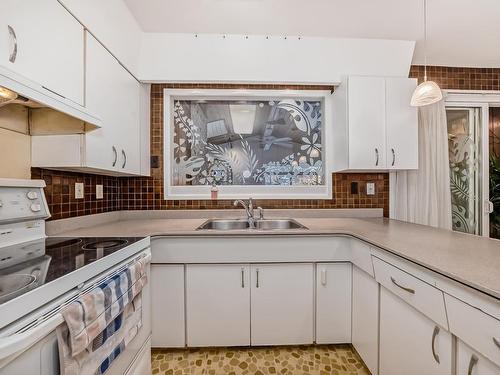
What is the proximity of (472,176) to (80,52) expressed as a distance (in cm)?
338

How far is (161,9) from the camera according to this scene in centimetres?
179

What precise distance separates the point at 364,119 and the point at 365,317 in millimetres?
1449

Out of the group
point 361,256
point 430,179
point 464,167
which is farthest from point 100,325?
point 464,167

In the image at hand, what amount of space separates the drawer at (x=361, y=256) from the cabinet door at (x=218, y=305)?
0.72 metres

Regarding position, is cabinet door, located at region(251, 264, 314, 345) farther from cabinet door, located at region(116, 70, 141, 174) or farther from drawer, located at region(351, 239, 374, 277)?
cabinet door, located at region(116, 70, 141, 174)

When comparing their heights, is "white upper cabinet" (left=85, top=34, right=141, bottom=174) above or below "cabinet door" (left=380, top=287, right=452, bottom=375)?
above

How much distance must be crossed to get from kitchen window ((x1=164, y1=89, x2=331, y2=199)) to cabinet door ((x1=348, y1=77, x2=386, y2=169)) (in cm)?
36

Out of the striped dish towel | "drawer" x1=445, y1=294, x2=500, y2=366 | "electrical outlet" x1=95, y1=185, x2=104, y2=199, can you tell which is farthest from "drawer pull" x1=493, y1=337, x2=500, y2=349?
"electrical outlet" x1=95, y1=185, x2=104, y2=199

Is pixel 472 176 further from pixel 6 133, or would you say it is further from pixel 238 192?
pixel 6 133

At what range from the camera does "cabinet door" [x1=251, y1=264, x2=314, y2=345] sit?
1733 mm

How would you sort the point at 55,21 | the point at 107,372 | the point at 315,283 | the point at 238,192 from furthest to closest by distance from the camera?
the point at 238,192 < the point at 315,283 < the point at 55,21 < the point at 107,372

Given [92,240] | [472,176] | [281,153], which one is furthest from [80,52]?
[472,176]

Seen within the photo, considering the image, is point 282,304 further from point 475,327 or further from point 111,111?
point 111,111

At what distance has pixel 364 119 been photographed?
2057 mm
